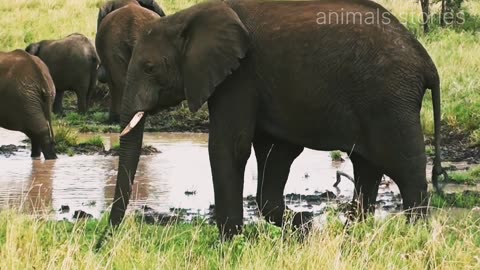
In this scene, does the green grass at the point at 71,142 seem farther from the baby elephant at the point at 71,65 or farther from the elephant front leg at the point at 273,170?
the elephant front leg at the point at 273,170

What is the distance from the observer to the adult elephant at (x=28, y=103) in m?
12.5

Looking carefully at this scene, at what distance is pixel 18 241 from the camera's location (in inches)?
243

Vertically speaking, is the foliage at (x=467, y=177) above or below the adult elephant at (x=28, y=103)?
below

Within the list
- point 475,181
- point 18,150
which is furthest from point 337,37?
point 18,150

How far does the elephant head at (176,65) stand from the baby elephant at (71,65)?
923 centimetres

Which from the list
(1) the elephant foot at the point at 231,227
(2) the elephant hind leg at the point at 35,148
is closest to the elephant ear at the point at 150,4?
(2) the elephant hind leg at the point at 35,148

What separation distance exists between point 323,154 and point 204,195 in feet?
9.73

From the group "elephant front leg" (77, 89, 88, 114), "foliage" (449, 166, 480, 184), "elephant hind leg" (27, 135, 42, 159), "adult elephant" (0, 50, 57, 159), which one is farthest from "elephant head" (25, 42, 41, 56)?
"foliage" (449, 166, 480, 184)

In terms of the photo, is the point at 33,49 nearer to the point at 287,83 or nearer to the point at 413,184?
the point at 287,83

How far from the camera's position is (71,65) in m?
17.5

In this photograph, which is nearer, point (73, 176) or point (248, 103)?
point (248, 103)

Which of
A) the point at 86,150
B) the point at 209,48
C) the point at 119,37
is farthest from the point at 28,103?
the point at 209,48

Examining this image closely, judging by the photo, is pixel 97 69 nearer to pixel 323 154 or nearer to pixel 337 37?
pixel 323 154

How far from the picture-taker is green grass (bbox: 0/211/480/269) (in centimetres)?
561
